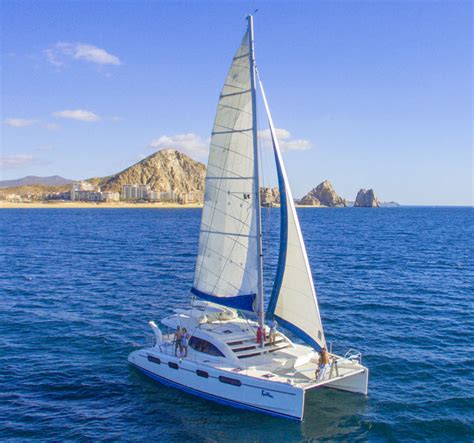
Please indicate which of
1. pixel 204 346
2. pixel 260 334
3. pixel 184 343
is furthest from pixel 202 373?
pixel 260 334

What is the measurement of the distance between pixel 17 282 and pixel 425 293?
118ft

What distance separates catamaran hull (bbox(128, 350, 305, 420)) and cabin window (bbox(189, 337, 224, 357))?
951 millimetres

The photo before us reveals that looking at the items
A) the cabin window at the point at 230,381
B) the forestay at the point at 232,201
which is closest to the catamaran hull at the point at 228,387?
the cabin window at the point at 230,381

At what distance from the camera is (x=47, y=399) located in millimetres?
22281

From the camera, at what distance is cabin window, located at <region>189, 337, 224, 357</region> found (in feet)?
74.8

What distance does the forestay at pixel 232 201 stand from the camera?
22.6 meters

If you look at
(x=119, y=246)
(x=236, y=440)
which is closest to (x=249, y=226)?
(x=236, y=440)

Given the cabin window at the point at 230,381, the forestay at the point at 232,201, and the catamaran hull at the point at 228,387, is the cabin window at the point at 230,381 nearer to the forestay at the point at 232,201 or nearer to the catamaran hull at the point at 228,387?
the catamaran hull at the point at 228,387

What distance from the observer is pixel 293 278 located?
21672 mm

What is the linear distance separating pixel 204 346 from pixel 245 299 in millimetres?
2889

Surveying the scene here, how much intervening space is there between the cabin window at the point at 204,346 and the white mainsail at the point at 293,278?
3397 mm

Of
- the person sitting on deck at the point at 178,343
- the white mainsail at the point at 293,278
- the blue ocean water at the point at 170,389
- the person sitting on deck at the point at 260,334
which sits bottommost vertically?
the blue ocean water at the point at 170,389

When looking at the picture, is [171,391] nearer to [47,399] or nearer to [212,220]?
[47,399]

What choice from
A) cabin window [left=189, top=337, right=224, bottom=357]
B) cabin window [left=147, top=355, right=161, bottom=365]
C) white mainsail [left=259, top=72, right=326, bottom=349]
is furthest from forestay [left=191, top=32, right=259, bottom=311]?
cabin window [left=147, top=355, right=161, bottom=365]
